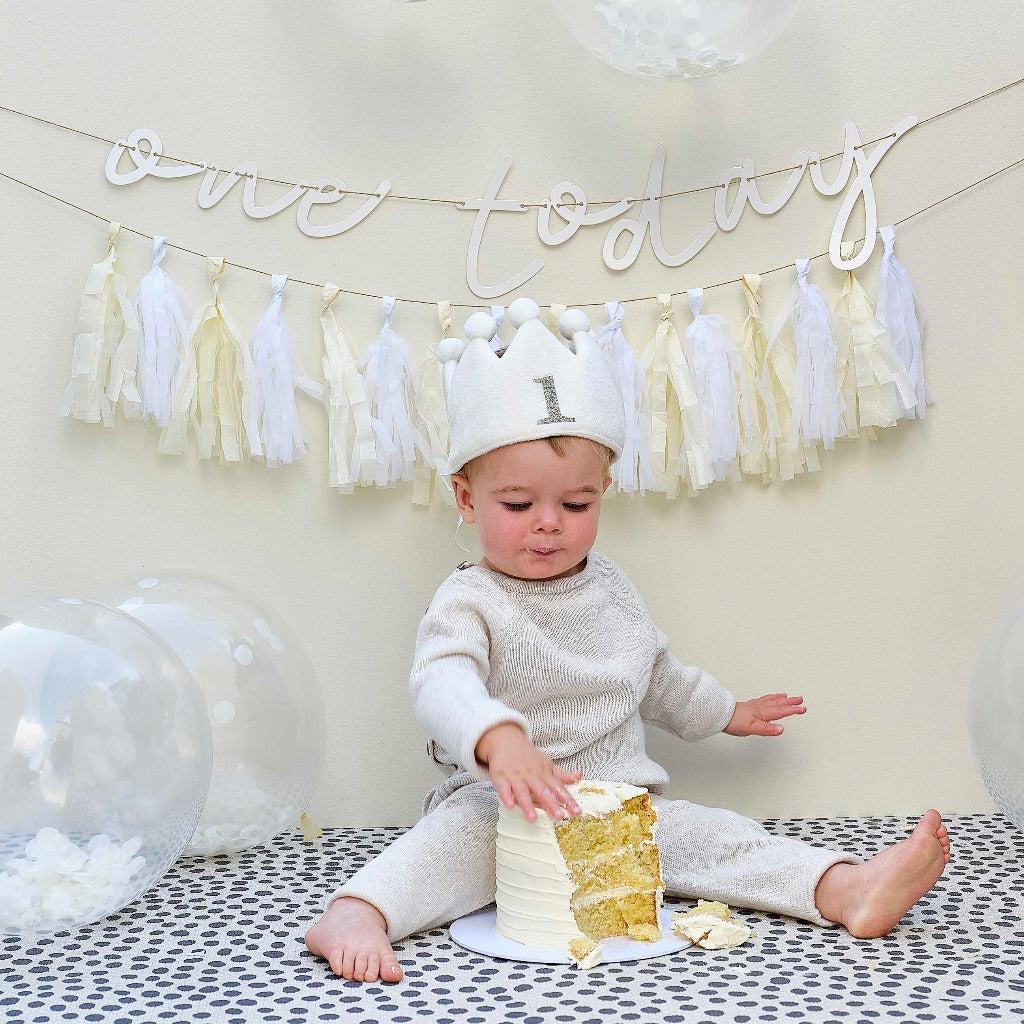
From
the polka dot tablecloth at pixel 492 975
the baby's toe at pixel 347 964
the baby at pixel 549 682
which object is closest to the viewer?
the polka dot tablecloth at pixel 492 975

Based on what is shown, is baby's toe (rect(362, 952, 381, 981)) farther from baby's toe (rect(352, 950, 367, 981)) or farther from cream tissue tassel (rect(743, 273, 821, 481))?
cream tissue tassel (rect(743, 273, 821, 481))

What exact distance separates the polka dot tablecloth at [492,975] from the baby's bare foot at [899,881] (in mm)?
23

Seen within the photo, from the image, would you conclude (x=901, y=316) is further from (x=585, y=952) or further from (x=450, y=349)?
(x=585, y=952)

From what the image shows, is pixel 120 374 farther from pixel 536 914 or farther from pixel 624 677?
pixel 536 914

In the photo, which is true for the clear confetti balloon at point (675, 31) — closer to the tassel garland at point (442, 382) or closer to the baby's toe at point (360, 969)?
the tassel garland at point (442, 382)

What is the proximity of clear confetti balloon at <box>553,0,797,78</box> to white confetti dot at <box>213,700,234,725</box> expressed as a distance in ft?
3.08

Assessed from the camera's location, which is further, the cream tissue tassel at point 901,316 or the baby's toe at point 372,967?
the cream tissue tassel at point 901,316

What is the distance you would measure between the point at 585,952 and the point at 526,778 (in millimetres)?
182

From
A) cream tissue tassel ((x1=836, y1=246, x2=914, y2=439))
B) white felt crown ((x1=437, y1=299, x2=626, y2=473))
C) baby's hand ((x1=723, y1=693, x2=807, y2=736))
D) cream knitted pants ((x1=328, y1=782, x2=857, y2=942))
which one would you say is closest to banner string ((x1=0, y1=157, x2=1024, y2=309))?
cream tissue tassel ((x1=836, y1=246, x2=914, y2=439))

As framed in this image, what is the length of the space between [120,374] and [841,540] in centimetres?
104

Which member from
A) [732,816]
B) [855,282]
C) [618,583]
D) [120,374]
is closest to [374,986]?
[732,816]

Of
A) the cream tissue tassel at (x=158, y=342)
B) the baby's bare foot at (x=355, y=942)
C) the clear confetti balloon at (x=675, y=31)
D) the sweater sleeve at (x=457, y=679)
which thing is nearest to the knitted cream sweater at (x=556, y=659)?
the sweater sleeve at (x=457, y=679)

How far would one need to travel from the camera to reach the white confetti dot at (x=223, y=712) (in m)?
1.55

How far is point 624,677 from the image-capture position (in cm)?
155
